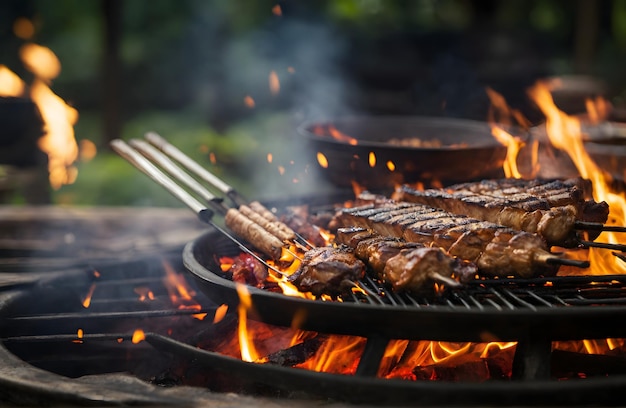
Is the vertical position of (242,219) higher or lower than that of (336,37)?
lower

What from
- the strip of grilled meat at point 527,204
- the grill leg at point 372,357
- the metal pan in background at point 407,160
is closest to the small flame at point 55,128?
the metal pan in background at point 407,160

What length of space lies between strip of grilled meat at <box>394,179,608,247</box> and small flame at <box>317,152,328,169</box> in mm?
840

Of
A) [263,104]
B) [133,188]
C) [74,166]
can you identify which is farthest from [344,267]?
[263,104]

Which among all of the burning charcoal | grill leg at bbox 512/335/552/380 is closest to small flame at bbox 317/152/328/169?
the burning charcoal

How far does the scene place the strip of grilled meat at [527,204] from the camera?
3354 mm

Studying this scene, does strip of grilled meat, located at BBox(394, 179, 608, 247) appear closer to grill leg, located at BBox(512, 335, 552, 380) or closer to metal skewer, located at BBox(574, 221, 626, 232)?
metal skewer, located at BBox(574, 221, 626, 232)

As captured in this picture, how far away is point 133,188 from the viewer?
11367 millimetres

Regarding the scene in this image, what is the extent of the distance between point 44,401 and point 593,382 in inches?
96.4

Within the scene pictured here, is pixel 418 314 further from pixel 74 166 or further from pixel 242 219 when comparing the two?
pixel 74 166

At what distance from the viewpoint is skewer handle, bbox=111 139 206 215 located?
3.90 metres

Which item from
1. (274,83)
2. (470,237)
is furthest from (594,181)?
(274,83)

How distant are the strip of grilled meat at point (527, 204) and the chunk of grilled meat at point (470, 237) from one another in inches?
7.0

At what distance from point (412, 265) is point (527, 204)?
41.3 inches

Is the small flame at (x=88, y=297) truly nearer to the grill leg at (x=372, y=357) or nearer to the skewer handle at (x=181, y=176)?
the skewer handle at (x=181, y=176)
